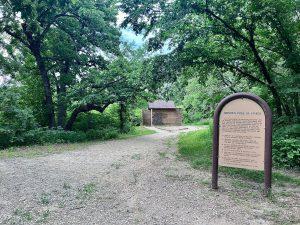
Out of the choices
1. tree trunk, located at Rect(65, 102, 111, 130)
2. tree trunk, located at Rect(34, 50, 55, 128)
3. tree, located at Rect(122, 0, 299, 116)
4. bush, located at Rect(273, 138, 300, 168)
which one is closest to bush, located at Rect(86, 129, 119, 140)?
tree trunk, located at Rect(65, 102, 111, 130)

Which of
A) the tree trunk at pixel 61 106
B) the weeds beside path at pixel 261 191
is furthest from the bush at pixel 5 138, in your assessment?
the weeds beside path at pixel 261 191

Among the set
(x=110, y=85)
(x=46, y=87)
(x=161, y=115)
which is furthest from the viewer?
(x=161, y=115)

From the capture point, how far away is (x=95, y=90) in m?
17.6

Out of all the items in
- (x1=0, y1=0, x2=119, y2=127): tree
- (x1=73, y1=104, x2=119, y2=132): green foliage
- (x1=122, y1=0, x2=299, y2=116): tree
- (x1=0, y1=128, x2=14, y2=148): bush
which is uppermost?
(x1=0, y1=0, x2=119, y2=127): tree

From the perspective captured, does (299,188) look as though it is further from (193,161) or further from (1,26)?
(1,26)

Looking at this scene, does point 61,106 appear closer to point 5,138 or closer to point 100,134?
point 100,134

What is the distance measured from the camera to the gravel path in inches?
185

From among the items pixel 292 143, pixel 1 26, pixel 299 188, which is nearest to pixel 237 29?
pixel 292 143

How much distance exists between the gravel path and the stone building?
31.1 metres

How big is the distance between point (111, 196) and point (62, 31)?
15.0 metres

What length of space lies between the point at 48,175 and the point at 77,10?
38.8 ft

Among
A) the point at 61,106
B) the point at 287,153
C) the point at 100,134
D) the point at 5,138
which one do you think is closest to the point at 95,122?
the point at 100,134

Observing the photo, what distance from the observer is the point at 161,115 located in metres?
40.6

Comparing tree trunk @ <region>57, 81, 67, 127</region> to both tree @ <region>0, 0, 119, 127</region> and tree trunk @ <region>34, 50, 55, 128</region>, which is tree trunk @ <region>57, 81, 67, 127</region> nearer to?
tree @ <region>0, 0, 119, 127</region>
